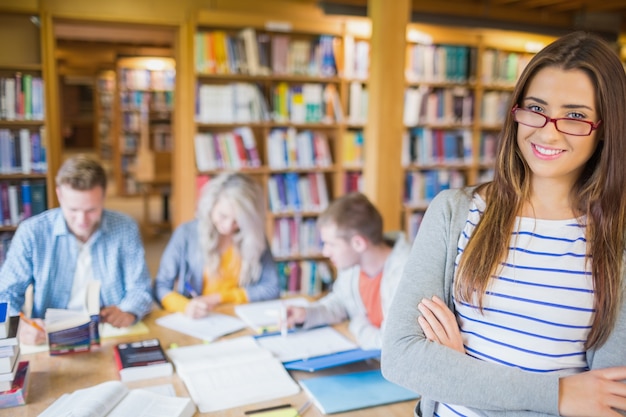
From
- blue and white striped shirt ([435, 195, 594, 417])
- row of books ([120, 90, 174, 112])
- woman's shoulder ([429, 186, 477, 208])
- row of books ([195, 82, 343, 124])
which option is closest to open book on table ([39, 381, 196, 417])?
blue and white striped shirt ([435, 195, 594, 417])

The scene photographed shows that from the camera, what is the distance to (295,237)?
4824 millimetres

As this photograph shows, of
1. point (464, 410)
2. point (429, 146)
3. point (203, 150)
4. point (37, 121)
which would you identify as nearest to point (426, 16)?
point (429, 146)

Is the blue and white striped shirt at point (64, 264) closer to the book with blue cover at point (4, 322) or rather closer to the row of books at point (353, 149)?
the book with blue cover at point (4, 322)

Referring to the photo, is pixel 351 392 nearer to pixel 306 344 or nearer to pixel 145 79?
pixel 306 344

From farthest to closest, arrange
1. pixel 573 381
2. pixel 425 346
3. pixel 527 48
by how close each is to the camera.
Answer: pixel 527 48, pixel 425 346, pixel 573 381

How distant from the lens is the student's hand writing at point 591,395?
3.58 ft

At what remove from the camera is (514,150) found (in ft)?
4.25

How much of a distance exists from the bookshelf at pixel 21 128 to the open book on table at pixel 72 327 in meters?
2.42

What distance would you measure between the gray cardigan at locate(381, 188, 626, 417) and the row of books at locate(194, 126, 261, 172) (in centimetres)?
333

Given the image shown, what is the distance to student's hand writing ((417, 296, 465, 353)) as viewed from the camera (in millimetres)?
1217

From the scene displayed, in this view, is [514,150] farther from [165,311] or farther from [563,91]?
[165,311]

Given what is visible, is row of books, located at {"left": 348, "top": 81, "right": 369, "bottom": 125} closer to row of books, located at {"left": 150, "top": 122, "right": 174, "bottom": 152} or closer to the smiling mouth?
the smiling mouth

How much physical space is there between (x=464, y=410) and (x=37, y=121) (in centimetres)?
377

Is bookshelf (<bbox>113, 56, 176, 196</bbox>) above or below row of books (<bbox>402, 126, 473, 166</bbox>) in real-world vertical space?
above
